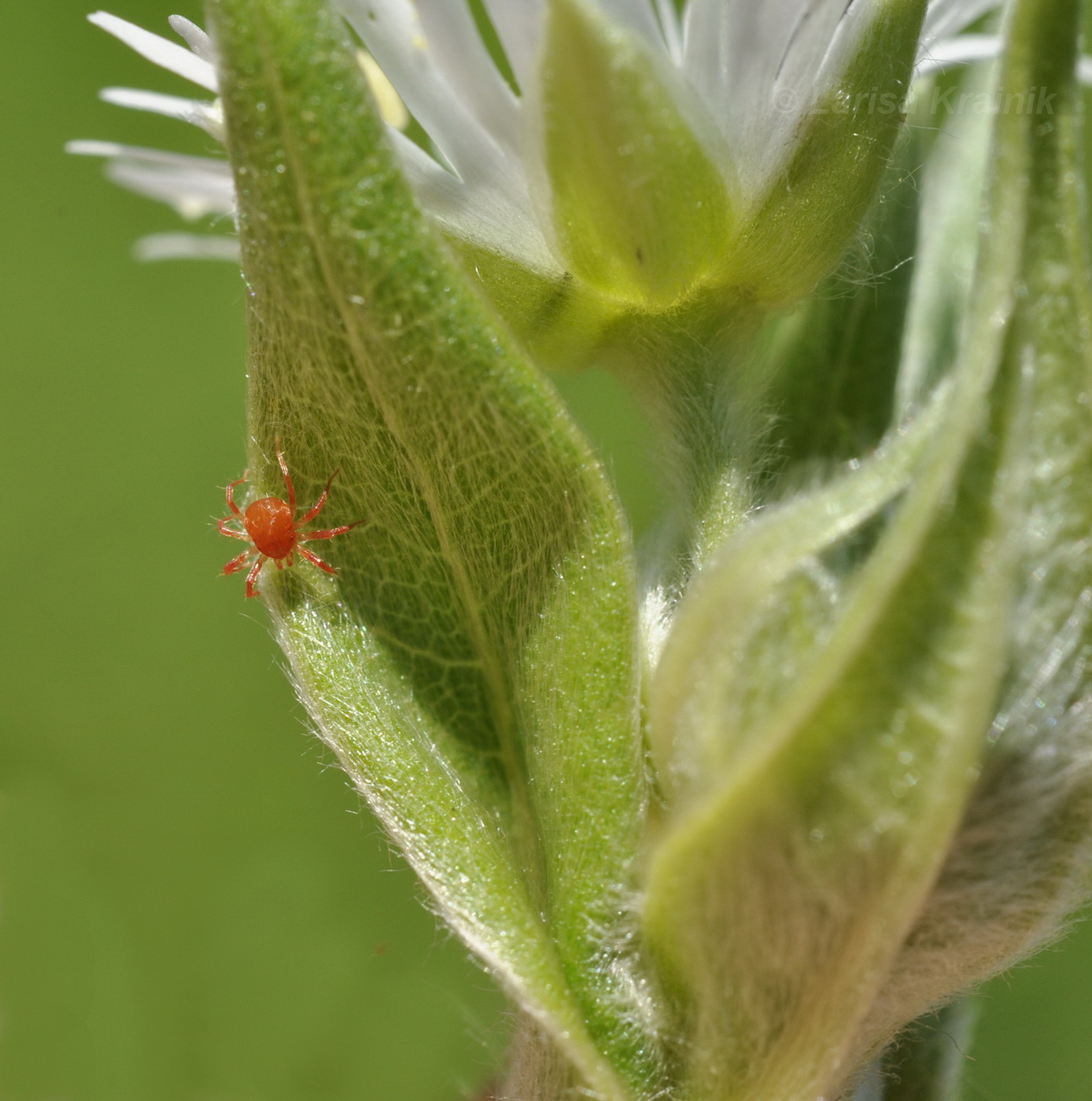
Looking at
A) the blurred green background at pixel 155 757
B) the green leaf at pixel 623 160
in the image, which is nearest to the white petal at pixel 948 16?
the green leaf at pixel 623 160

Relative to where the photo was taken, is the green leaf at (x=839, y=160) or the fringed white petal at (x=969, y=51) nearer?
the green leaf at (x=839, y=160)

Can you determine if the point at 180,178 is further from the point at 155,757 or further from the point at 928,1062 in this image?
the point at 155,757

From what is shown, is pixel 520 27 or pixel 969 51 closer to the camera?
pixel 520 27

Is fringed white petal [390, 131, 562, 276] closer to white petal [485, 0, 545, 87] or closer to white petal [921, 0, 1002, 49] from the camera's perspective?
white petal [485, 0, 545, 87]

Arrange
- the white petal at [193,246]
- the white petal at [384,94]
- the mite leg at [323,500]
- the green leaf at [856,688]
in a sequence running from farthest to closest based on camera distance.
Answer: the white petal at [193,246], the white petal at [384,94], the mite leg at [323,500], the green leaf at [856,688]

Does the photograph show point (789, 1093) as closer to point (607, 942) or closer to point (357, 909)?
point (607, 942)

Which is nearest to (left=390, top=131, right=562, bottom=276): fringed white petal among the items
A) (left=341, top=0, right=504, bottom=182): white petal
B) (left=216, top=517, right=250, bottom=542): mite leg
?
(left=341, top=0, right=504, bottom=182): white petal

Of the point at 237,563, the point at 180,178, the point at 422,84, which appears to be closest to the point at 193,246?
the point at 180,178

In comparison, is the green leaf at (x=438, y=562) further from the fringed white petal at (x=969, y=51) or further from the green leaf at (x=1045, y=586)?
the fringed white petal at (x=969, y=51)
